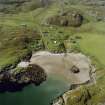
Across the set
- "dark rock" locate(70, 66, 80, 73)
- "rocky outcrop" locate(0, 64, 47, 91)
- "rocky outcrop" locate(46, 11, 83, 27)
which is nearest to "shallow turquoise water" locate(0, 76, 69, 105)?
"rocky outcrop" locate(0, 64, 47, 91)

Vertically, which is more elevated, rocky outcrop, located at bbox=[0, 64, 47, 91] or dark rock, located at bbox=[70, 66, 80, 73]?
rocky outcrop, located at bbox=[0, 64, 47, 91]

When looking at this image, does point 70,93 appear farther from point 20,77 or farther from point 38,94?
point 20,77

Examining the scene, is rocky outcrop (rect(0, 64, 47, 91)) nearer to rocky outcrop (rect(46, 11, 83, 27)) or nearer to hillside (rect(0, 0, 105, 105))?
hillside (rect(0, 0, 105, 105))

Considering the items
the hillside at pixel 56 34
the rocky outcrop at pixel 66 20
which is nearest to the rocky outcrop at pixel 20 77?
the hillside at pixel 56 34

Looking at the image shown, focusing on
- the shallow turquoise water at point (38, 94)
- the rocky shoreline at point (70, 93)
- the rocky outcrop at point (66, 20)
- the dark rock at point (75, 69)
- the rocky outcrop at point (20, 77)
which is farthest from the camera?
→ the rocky outcrop at point (66, 20)

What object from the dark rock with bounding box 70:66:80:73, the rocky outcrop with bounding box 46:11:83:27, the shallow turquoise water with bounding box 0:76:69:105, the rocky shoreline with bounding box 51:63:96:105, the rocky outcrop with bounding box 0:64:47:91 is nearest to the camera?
the rocky shoreline with bounding box 51:63:96:105

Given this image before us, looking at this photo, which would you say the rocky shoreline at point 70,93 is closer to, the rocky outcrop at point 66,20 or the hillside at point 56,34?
the hillside at point 56,34
